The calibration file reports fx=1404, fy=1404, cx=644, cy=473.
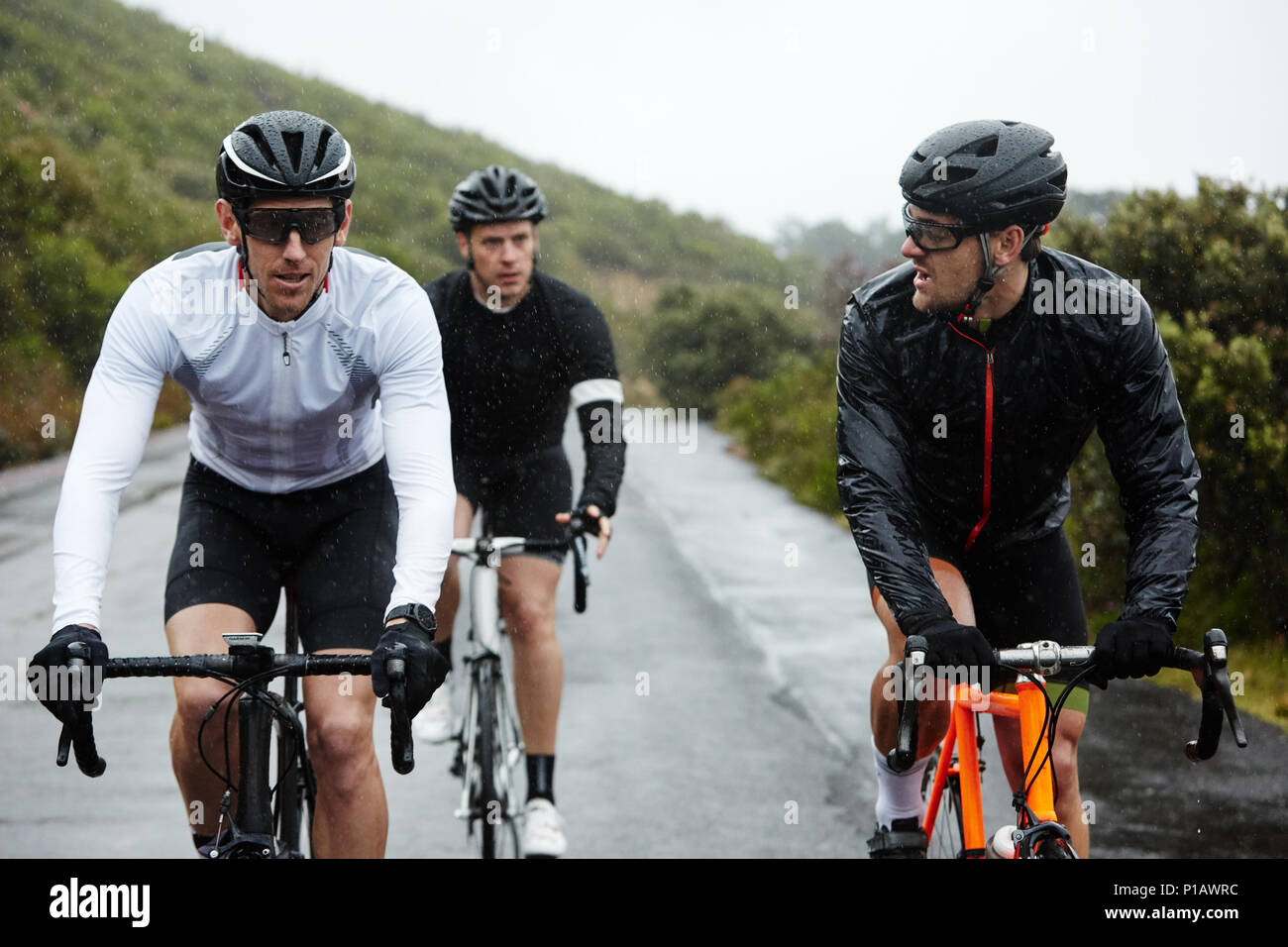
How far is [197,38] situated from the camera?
792 cm

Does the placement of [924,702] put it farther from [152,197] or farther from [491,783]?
[152,197]

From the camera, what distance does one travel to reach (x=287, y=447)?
3916 millimetres

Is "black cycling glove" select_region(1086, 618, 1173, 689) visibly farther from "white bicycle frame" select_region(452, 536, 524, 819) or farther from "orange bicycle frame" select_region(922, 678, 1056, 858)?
"white bicycle frame" select_region(452, 536, 524, 819)

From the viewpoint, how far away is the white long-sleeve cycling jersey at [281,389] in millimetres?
3373

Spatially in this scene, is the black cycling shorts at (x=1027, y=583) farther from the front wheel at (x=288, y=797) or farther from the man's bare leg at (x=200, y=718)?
the man's bare leg at (x=200, y=718)

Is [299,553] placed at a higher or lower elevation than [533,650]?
higher

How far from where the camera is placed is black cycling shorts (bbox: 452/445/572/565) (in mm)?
5559

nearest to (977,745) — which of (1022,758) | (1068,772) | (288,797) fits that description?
(1022,758)

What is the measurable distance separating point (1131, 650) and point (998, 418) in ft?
2.72

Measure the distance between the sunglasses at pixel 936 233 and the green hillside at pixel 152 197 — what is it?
10595 mm

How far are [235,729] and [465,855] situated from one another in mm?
2115
